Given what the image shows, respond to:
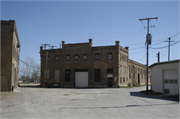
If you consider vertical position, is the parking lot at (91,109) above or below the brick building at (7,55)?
below

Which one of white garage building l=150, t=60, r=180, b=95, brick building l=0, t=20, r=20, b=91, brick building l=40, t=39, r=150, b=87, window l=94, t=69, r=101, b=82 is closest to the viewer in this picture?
white garage building l=150, t=60, r=180, b=95

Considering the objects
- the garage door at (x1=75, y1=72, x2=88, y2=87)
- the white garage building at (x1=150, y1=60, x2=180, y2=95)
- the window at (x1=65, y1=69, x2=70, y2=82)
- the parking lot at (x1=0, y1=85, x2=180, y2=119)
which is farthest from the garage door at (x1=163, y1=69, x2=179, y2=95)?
the window at (x1=65, y1=69, x2=70, y2=82)

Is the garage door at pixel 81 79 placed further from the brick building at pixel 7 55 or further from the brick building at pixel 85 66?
the brick building at pixel 7 55

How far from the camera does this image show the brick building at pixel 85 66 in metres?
46.3

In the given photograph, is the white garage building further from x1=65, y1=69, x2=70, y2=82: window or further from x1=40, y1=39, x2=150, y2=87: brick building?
x1=65, y1=69, x2=70, y2=82: window

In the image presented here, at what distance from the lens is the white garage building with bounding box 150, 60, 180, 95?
68.8 ft

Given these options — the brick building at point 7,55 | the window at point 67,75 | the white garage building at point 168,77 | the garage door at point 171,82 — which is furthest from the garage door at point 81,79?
the garage door at point 171,82

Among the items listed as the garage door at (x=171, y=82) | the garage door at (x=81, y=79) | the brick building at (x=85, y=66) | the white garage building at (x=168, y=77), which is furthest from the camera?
the garage door at (x=81, y=79)

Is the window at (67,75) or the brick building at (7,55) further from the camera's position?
the window at (67,75)

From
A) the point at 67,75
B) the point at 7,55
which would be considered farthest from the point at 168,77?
the point at 67,75

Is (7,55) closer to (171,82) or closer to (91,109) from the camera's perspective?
(91,109)

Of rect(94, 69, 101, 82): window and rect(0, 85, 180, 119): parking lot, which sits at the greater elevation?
rect(94, 69, 101, 82): window

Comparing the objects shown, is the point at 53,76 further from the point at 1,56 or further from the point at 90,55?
the point at 1,56

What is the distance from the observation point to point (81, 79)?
157ft
